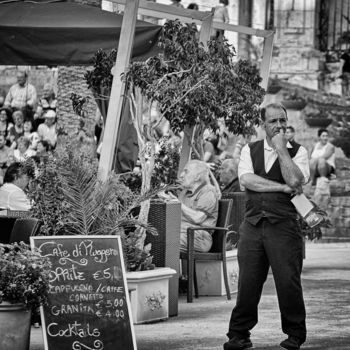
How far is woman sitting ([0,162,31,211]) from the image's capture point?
561 inches

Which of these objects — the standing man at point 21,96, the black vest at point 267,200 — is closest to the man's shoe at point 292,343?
the black vest at point 267,200

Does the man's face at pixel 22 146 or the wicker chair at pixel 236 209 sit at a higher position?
the man's face at pixel 22 146

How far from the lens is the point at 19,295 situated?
9.37m

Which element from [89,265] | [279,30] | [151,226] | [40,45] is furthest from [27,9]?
[279,30]

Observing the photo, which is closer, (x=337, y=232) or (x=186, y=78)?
(x=186, y=78)

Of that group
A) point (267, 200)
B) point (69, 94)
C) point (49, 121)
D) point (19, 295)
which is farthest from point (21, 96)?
point (19, 295)

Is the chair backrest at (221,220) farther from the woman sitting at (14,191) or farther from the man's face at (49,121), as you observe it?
the man's face at (49,121)

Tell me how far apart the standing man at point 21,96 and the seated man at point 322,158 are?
510 centimetres

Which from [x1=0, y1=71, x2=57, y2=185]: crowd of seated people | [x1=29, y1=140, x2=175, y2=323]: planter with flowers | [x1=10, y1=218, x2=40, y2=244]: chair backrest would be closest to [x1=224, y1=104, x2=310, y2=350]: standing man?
[x1=29, y1=140, x2=175, y2=323]: planter with flowers

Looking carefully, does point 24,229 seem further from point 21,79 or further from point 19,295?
point 21,79

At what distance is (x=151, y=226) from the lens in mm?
12438

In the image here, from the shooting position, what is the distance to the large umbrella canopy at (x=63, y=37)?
13.9m

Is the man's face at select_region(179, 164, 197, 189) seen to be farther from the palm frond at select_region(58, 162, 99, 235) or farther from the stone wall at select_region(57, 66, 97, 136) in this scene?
the stone wall at select_region(57, 66, 97, 136)

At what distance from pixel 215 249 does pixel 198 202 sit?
534mm
